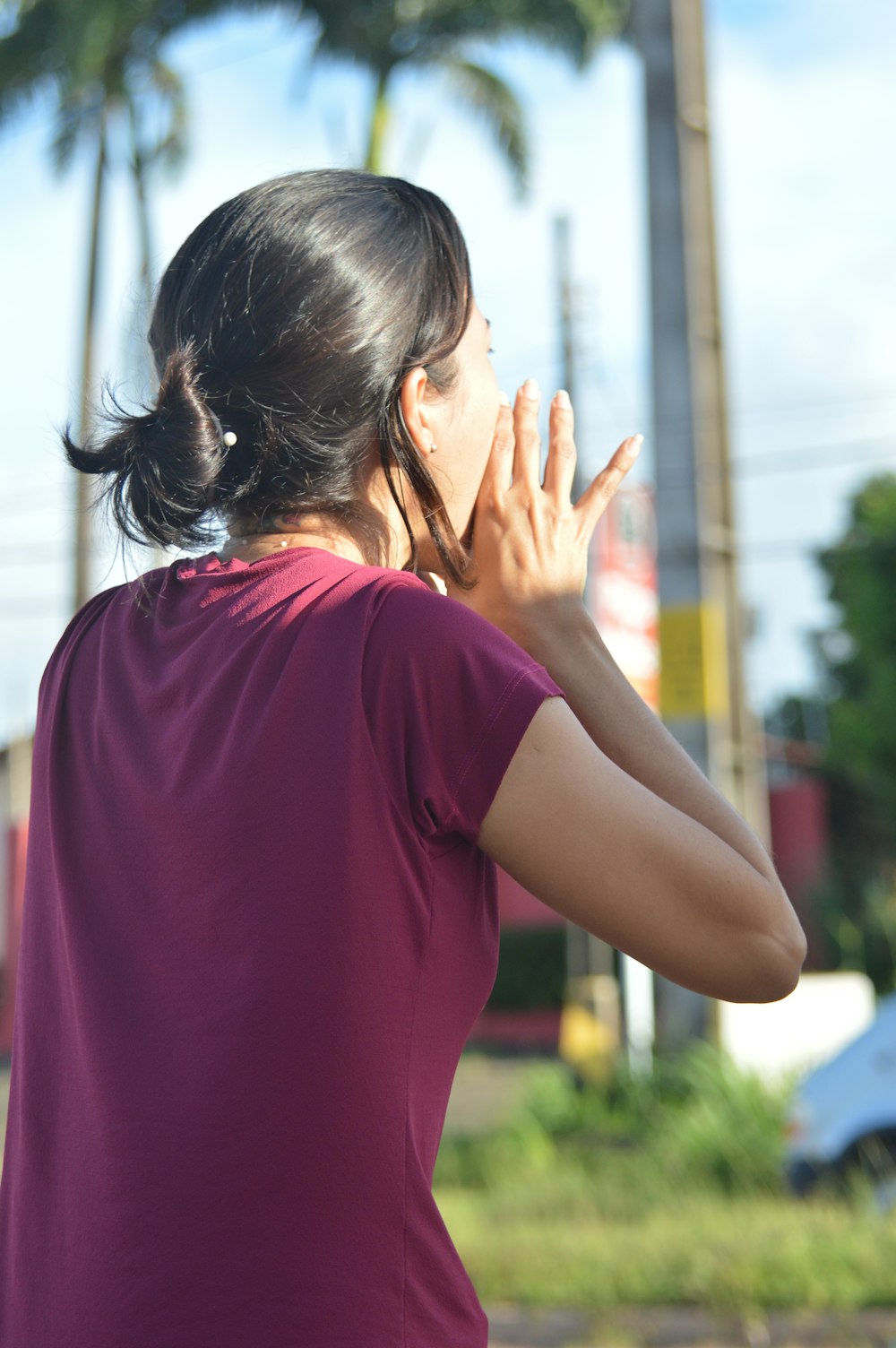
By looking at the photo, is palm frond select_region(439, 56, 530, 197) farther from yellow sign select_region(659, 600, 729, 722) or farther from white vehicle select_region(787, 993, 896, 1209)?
white vehicle select_region(787, 993, 896, 1209)

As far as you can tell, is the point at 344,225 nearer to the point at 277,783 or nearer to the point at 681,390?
the point at 277,783

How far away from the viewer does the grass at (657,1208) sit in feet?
15.5

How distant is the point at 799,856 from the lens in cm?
2231

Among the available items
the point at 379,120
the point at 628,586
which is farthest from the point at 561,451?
the point at 379,120

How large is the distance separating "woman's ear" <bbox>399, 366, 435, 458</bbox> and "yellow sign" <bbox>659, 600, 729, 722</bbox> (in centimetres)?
635

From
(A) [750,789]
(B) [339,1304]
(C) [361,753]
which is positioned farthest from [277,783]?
(A) [750,789]

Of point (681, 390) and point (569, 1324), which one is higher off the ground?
point (681, 390)

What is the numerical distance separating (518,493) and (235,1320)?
84 centimetres

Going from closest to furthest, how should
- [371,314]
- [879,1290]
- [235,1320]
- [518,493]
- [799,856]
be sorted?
[235,1320]
[371,314]
[518,493]
[879,1290]
[799,856]

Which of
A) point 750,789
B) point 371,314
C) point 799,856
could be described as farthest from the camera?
point 799,856

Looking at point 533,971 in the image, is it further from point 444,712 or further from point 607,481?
point 444,712

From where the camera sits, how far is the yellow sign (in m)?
7.75

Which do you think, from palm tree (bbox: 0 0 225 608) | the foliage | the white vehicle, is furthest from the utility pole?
the white vehicle

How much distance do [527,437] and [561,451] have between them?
7cm
